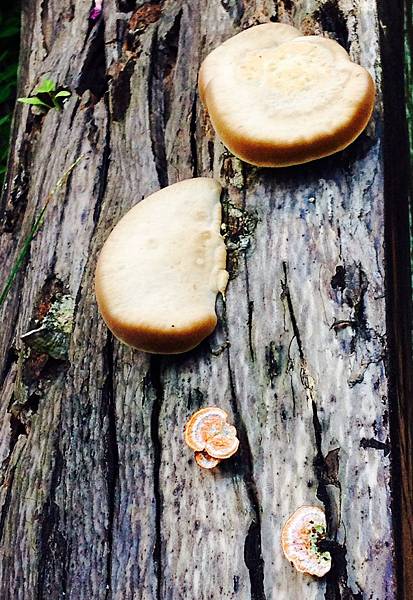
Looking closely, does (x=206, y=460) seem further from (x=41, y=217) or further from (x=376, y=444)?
(x=41, y=217)

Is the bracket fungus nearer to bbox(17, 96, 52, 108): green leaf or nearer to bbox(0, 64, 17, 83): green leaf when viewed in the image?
bbox(17, 96, 52, 108): green leaf

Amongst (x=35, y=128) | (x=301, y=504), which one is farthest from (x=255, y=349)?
(x=35, y=128)

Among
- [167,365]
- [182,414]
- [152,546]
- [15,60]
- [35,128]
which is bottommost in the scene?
[152,546]

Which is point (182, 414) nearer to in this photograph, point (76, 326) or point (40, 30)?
point (76, 326)

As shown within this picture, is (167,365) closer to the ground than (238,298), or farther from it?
closer to the ground

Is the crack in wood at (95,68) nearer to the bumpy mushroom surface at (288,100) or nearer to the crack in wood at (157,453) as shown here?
the bumpy mushroom surface at (288,100)

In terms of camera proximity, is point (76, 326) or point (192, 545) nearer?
point (192, 545)

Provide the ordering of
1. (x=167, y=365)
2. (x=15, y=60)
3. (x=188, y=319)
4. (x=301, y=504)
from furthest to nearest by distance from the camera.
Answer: (x=15, y=60)
(x=167, y=365)
(x=188, y=319)
(x=301, y=504)
